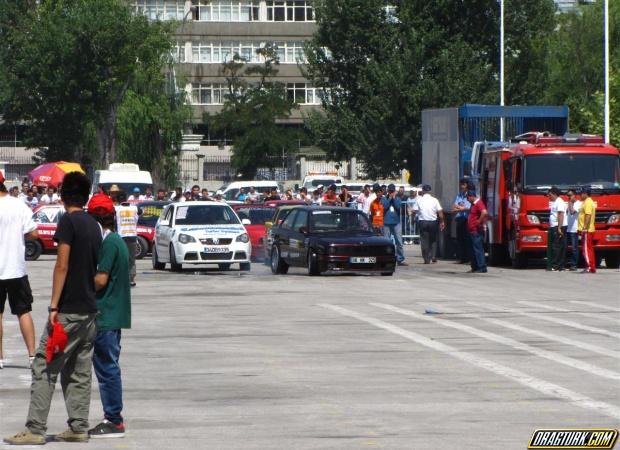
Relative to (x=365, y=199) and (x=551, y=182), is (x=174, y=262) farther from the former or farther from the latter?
(x=365, y=199)

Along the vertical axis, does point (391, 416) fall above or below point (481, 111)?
below

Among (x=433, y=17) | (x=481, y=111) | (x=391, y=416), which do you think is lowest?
(x=391, y=416)

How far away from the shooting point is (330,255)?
30.4 meters

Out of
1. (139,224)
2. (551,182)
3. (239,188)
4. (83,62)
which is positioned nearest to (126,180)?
(239,188)

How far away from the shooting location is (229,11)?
11306cm

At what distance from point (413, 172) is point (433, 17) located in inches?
283

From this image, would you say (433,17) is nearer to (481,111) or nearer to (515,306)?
(481,111)

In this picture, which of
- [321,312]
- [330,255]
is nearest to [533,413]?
[321,312]

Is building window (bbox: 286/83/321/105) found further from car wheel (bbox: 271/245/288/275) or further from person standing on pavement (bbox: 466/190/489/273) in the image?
car wheel (bbox: 271/245/288/275)

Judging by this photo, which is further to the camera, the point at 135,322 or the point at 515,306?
the point at 515,306

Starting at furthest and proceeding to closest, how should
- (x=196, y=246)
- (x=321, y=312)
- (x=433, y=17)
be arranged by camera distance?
(x=433, y=17)
(x=196, y=246)
(x=321, y=312)

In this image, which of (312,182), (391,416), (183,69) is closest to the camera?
(391,416)

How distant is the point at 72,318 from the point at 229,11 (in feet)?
341

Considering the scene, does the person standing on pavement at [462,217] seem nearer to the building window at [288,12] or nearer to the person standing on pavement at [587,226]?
the person standing on pavement at [587,226]
